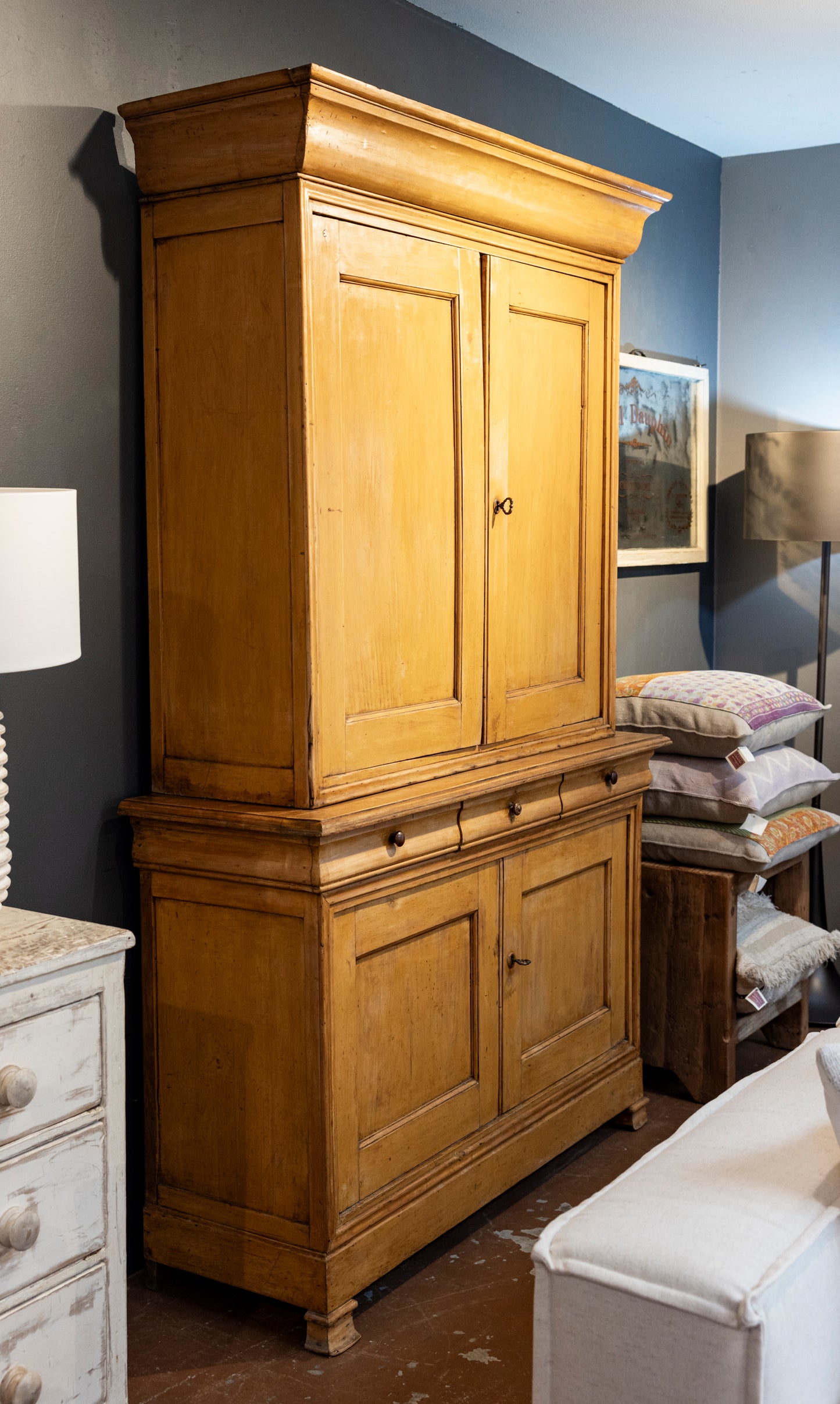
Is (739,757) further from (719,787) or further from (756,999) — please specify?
(756,999)

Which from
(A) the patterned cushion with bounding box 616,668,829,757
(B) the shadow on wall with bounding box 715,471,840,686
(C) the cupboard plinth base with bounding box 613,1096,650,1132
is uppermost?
(B) the shadow on wall with bounding box 715,471,840,686

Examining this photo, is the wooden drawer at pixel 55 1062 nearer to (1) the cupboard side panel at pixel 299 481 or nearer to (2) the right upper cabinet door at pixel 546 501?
(1) the cupboard side panel at pixel 299 481

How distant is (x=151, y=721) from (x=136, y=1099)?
726 millimetres

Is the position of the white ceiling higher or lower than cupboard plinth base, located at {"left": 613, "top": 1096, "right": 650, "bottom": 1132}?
higher

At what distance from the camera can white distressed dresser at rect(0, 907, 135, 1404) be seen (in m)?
1.71

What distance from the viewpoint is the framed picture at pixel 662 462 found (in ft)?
13.1

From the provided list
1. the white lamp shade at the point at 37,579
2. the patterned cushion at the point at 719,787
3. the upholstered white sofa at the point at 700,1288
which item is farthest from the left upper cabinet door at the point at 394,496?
the upholstered white sofa at the point at 700,1288

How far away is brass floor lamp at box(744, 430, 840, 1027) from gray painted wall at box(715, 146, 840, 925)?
0.16 m

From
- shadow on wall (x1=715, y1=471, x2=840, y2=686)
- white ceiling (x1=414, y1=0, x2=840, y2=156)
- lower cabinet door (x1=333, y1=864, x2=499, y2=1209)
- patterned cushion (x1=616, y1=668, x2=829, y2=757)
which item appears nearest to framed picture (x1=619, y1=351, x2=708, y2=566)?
shadow on wall (x1=715, y1=471, x2=840, y2=686)

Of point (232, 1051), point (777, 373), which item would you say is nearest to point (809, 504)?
point (777, 373)

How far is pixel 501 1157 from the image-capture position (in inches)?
107

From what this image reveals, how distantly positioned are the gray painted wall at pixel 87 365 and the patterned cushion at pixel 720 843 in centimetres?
152

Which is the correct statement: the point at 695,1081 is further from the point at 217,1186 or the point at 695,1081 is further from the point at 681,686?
the point at 217,1186

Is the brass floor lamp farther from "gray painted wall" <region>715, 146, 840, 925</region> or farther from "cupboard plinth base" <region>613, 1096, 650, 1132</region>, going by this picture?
"cupboard plinth base" <region>613, 1096, 650, 1132</region>
